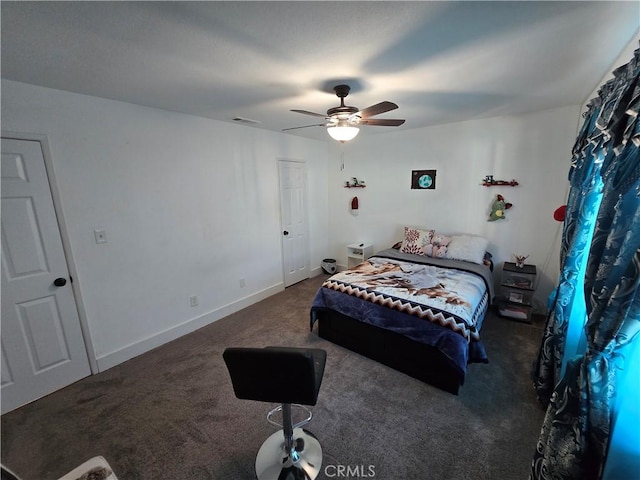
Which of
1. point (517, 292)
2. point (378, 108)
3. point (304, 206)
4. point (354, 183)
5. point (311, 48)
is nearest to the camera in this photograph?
point (311, 48)

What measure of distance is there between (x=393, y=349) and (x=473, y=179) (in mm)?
2569

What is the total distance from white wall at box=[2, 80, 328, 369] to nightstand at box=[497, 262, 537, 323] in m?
3.13

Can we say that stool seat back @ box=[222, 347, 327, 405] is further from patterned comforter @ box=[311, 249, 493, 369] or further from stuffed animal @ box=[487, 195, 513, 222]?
stuffed animal @ box=[487, 195, 513, 222]

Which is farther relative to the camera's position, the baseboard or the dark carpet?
the baseboard

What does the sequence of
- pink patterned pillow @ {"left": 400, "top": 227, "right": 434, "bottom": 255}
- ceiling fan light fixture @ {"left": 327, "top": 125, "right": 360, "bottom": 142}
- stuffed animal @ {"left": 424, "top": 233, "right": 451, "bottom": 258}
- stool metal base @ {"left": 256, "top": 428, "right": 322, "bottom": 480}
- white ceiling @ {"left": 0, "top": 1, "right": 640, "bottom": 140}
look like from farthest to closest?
pink patterned pillow @ {"left": 400, "top": 227, "right": 434, "bottom": 255} < stuffed animal @ {"left": 424, "top": 233, "right": 451, "bottom": 258} < ceiling fan light fixture @ {"left": 327, "top": 125, "right": 360, "bottom": 142} < stool metal base @ {"left": 256, "top": 428, "right": 322, "bottom": 480} < white ceiling @ {"left": 0, "top": 1, "right": 640, "bottom": 140}

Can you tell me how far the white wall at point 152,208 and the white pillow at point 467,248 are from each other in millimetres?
2544

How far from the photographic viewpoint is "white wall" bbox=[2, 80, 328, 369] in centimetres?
222

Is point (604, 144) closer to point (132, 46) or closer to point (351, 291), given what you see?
point (351, 291)

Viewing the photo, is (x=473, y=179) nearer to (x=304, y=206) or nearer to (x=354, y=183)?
(x=354, y=183)

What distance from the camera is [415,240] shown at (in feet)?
12.6

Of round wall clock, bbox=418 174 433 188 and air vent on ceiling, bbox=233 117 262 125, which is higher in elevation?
air vent on ceiling, bbox=233 117 262 125

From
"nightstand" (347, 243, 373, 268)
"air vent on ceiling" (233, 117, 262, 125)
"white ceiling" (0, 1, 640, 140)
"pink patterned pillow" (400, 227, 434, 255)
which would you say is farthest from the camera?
"nightstand" (347, 243, 373, 268)

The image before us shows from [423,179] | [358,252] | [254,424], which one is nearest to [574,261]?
[423,179]

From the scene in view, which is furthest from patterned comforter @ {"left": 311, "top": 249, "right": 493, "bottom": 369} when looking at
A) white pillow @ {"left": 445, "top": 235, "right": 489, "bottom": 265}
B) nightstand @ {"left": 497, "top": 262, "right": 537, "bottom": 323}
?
nightstand @ {"left": 497, "top": 262, "right": 537, "bottom": 323}
